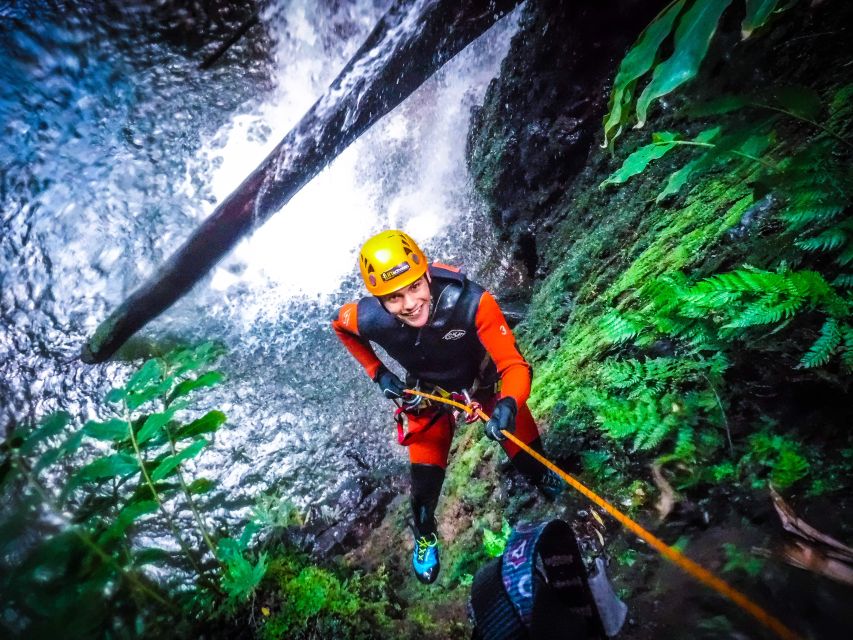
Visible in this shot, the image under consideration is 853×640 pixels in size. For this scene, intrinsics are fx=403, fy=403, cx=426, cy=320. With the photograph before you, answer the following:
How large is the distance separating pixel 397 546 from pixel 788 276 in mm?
4341

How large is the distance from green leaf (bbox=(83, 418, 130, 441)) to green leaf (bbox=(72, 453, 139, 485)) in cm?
16

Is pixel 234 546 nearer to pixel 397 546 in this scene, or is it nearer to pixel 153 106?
pixel 397 546

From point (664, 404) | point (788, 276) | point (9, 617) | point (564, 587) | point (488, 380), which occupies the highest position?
point (488, 380)

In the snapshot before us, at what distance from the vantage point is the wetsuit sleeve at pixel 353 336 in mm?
3744

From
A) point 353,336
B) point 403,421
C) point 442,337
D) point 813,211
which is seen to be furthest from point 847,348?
point 353,336

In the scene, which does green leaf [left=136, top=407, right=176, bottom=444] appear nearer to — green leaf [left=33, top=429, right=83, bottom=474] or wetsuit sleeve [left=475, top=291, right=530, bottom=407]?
green leaf [left=33, top=429, right=83, bottom=474]

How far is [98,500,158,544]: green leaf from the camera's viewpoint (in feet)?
8.95

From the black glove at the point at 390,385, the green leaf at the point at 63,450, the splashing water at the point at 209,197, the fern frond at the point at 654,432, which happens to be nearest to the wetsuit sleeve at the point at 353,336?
the black glove at the point at 390,385

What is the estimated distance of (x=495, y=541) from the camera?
3.29 m

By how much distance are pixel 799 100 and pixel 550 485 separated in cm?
289

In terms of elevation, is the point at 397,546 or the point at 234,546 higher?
the point at 234,546

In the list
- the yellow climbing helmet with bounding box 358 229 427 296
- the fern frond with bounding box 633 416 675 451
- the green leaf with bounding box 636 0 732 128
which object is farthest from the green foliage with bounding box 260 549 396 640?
the green leaf with bounding box 636 0 732 128

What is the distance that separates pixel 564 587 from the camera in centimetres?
180

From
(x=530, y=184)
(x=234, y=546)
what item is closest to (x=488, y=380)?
(x=234, y=546)
